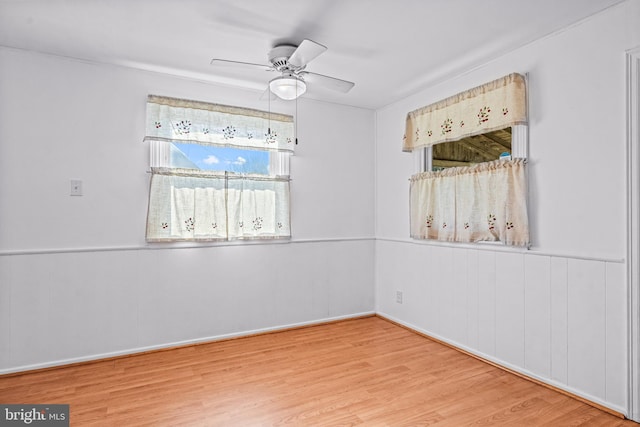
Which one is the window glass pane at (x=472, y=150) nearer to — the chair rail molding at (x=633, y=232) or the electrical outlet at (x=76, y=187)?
the chair rail molding at (x=633, y=232)

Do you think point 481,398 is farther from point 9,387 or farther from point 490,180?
point 9,387

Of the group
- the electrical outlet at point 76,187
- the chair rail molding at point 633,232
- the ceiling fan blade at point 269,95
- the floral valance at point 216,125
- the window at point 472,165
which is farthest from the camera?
the floral valance at point 216,125

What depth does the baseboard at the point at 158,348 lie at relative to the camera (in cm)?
272

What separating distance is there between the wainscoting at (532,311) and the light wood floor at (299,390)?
0.15m

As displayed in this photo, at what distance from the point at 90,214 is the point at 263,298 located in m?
1.69

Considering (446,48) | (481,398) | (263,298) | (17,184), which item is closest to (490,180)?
(446,48)

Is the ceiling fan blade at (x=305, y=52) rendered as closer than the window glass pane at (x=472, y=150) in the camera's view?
Yes

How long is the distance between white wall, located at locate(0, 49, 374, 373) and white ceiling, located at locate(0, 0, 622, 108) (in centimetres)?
27

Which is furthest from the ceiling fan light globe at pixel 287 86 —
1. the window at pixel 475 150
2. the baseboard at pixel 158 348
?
the baseboard at pixel 158 348


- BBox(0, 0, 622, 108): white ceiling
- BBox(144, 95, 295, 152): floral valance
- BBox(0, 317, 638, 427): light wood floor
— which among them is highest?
BBox(0, 0, 622, 108): white ceiling

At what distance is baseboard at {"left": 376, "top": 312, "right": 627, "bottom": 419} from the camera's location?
2.19 meters

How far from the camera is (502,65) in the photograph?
2.85 metres

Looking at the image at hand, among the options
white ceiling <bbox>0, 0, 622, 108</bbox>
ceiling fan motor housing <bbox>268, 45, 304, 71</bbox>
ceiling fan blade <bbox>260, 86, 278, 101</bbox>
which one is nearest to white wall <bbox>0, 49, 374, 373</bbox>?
white ceiling <bbox>0, 0, 622, 108</bbox>

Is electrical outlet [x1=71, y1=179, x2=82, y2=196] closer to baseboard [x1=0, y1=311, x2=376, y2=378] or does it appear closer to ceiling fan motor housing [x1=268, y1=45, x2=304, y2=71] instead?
baseboard [x1=0, y1=311, x2=376, y2=378]
